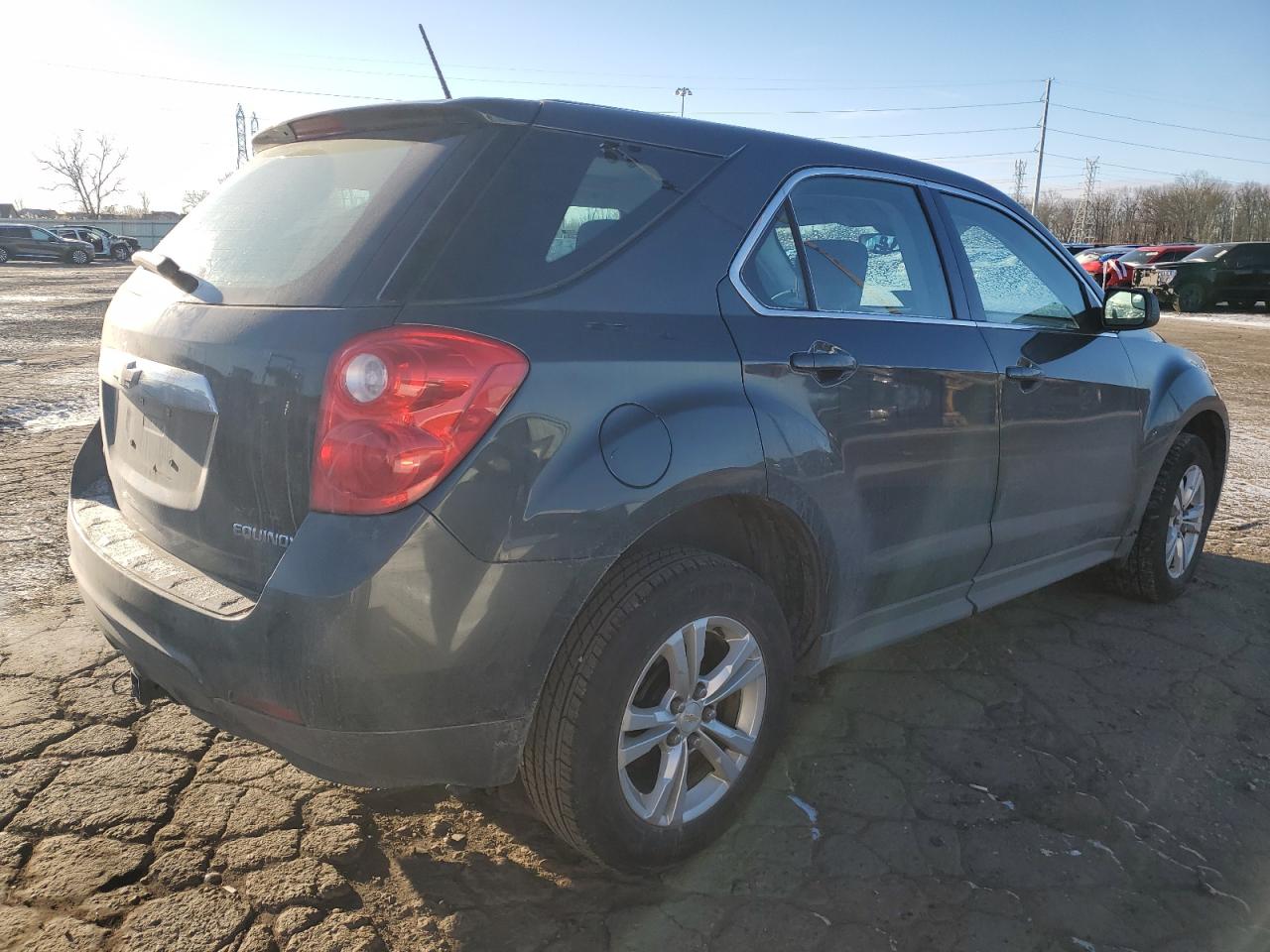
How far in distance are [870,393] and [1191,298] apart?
Answer: 80.9 ft

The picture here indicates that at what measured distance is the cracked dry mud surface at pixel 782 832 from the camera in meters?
2.13

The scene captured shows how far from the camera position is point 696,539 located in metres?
2.42

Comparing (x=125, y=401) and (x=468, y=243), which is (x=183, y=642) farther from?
(x=468, y=243)

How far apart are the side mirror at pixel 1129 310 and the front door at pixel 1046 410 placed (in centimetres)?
5

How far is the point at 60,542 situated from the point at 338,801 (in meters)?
2.69

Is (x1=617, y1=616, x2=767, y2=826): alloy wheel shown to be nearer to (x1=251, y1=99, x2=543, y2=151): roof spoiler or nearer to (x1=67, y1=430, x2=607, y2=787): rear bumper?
(x1=67, y1=430, x2=607, y2=787): rear bumper

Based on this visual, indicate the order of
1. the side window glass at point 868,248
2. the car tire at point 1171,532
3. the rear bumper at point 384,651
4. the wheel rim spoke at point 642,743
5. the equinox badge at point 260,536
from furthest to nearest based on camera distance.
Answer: the car tire at point 1171,532 < the side window glass at point 868,248 < the wheel rim spoke at point 642,743 < the equinox badge at point 260,536 < the rear bumper at point 384,651

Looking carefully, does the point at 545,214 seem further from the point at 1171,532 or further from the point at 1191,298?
the point at 1191,298

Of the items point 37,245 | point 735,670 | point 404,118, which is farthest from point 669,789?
point 37,245

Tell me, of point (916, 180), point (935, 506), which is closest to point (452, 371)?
point (935, 506)

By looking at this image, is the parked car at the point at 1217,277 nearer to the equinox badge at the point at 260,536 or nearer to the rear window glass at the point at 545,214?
the rear window glass at the point at 545,214

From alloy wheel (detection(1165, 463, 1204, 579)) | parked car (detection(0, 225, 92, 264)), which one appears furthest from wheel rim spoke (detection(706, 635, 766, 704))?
parked car (detection(0, 225, 92, 264))

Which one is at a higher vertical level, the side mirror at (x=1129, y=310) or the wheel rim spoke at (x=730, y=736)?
the side mirror at (x=1129, y=310)

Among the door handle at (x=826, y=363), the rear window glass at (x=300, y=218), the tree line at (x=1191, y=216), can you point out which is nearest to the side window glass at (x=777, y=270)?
the door handle at (x=826, y=363)
